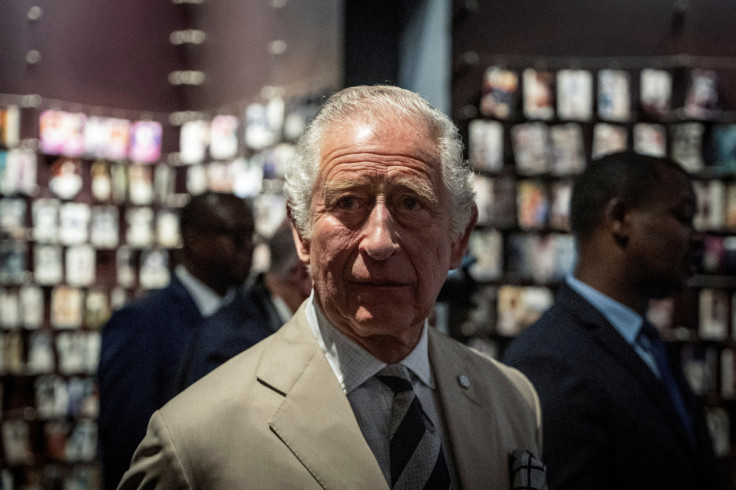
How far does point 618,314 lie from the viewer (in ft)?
7.94

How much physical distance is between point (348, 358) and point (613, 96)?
5.15 m

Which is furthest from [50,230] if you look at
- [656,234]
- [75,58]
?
[656,234]

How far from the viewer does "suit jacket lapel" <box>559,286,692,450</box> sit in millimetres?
2135

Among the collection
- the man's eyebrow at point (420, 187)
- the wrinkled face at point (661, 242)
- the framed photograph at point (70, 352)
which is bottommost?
the framed photograph at point (70, 352)

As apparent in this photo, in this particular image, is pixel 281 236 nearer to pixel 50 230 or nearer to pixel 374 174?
pixel 374 174

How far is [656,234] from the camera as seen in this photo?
2.46 metres

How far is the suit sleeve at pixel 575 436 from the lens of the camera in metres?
2.01

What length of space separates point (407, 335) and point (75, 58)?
713 cm

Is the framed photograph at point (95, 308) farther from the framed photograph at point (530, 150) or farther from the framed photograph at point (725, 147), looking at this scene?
the framed photograph at point (725, 147)

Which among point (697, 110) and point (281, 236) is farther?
→ point (697, 110)

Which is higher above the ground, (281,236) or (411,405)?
(281,236)

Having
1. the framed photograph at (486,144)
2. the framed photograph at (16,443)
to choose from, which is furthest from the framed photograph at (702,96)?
the framed photograph at (16,443)

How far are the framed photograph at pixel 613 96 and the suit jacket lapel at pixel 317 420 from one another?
5087mm

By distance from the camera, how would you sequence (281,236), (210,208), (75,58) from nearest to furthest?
(281,236), (210,208), (75,58)
